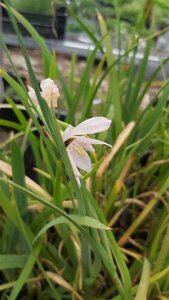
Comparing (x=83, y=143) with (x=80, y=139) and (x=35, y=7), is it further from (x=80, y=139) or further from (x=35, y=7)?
(x=35, y=7)

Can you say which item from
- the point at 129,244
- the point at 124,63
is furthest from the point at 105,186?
the point at 124,63

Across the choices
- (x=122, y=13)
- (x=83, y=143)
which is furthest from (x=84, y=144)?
(x=122, y=13)

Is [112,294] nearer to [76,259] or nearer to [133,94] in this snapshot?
[76,259]

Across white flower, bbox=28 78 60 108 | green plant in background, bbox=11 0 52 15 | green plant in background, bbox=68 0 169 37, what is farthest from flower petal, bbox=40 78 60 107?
green plant in background, bbox=11 0 52 15

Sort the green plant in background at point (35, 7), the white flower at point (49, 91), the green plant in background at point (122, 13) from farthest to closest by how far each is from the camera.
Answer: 1. the green plant in background at point (35, 7)
2. the green plant in background at point (122, 13)
3. the white flower at point (49, 91)

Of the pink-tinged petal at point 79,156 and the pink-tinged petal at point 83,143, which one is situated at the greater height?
the pink-tinged petal at point 83,143

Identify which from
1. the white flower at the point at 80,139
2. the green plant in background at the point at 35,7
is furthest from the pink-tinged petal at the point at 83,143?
the green plant in background at the point at 35,7

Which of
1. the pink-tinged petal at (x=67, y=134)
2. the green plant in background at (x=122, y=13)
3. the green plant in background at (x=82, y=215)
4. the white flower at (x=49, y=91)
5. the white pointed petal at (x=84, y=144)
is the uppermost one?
the green plant in background at (x=122, y=13)

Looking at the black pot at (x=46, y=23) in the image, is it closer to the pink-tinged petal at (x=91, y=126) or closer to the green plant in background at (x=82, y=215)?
the green plant in background at (x=82, y=215)
